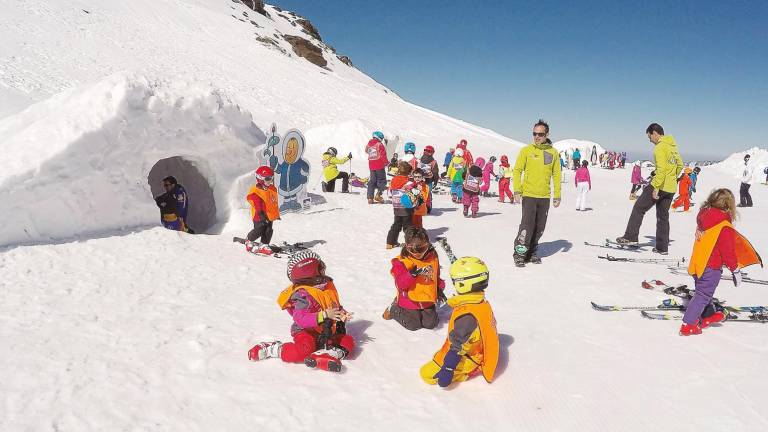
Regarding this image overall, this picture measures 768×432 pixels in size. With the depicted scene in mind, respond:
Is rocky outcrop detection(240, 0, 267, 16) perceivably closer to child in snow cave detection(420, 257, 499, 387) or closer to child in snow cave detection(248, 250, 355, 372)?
child in snow cave detection(248, 250, 355, 372)

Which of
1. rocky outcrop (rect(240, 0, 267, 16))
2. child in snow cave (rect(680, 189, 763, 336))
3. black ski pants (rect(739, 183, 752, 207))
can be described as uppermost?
rocky outcrop (rect(240, 0, 267, 16))

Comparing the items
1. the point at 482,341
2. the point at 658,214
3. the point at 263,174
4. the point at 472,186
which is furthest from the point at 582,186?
the point at 482,341

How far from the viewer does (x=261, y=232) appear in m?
6.88

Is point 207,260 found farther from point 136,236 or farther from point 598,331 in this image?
point 598,331

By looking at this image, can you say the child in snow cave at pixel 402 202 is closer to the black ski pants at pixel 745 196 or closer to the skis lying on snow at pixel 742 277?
the skis lying on snow at pixel 742 277

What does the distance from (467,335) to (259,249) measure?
426cm

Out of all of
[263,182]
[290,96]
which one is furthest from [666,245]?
[290,96]

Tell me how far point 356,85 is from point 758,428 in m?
47.4

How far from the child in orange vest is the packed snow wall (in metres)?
1.59

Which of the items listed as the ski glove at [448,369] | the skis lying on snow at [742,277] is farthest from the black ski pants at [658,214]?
the ski glove at [448,369]

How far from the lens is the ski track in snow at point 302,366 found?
9.57 feet

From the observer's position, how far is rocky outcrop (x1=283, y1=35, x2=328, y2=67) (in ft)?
178

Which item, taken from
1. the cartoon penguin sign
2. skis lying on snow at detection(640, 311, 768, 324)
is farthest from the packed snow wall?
skis lying on snow at detection(640, 311, 768, 324)

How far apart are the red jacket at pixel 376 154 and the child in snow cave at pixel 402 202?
3574 mm
